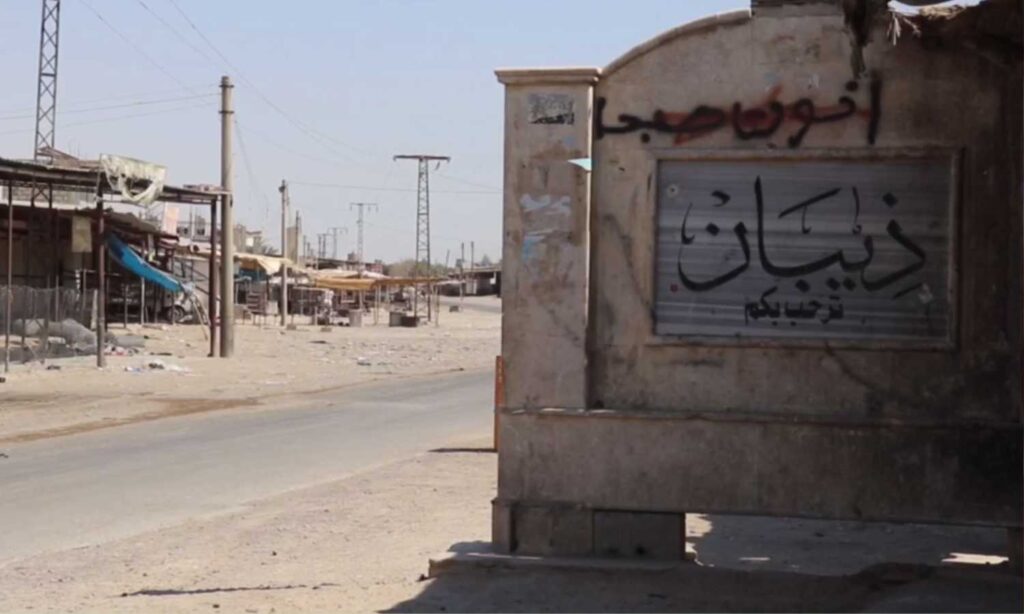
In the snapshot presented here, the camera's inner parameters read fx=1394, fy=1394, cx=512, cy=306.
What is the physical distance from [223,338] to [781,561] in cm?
3093

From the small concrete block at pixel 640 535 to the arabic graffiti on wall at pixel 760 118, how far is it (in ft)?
6.77

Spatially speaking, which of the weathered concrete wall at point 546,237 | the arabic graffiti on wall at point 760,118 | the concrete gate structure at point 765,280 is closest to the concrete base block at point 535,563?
the concrete gate structure at point 765,280

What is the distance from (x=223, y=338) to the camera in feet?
124

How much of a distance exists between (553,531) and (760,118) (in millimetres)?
2521

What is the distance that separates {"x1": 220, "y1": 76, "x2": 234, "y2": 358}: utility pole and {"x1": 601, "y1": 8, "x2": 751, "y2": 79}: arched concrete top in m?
31.0

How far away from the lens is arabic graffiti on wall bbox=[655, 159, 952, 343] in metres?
7.36

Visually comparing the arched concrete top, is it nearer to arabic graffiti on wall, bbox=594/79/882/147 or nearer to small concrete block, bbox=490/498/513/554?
arabic graffiti on wall, bbox=594/79/882/147

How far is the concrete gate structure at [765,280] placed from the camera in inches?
284

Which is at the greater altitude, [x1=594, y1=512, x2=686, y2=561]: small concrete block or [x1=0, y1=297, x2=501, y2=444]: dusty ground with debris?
[x1=594, y1=512, x2=686, y2=561]: small concrete block

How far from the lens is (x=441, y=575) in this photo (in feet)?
24.9

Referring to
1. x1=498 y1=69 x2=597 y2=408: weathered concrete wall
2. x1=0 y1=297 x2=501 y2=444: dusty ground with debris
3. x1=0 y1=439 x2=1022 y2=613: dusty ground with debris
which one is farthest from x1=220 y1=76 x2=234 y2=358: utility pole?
x1=498 y1=69 x2=597 y2=408: weathered concrete wall

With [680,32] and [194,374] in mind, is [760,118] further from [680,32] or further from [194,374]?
[194,374]

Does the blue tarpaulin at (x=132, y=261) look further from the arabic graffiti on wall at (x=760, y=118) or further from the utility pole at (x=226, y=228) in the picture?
the arabic graffiti on wall at (x=760, y=118)

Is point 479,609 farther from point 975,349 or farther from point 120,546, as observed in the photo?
point 120,546
